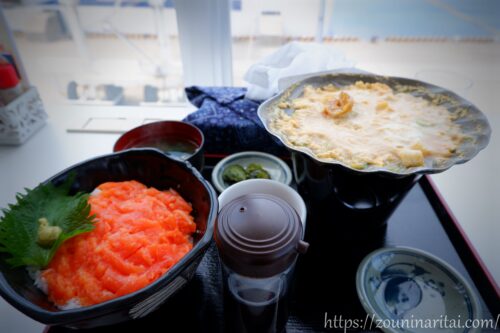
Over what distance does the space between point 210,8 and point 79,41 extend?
90 cm

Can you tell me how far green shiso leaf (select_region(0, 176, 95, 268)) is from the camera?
723mm

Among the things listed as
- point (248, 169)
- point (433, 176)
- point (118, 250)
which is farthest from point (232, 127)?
point (433, 176)

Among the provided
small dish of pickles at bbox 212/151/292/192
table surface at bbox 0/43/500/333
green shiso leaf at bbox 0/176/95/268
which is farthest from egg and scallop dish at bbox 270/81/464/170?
green shiso leaf at bbox 0/176/95/268

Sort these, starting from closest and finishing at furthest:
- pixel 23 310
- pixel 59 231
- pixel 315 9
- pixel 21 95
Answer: pixel 23 310 → pixel 59 231 → pixel 21 95 → pixel 315 9

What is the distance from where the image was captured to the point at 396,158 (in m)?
0.89

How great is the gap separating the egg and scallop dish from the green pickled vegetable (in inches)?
8.6

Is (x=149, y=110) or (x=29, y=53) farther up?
(x=29, y=53)

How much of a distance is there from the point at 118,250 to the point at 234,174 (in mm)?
501

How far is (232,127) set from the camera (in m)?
1.32

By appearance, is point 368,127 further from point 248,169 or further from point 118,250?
point 118,250

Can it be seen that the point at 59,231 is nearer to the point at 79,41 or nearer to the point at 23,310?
the point at 23,310

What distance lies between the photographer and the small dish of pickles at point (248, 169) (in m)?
1.15

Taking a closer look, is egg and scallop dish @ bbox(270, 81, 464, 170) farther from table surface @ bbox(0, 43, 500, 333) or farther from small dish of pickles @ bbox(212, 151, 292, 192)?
table surface @ bbox(0, 43, 500, 333)

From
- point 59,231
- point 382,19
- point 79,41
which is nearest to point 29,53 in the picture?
point 79,41
